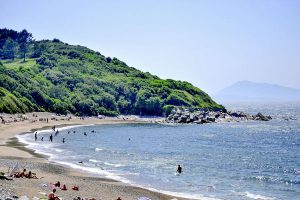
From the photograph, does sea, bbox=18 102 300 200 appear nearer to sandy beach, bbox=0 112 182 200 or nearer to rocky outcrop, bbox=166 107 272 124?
sandy beach, bbox=0 112 182 200

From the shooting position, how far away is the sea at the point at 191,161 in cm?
4269

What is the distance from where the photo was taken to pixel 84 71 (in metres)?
197

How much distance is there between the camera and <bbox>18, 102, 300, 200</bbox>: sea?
4269cm

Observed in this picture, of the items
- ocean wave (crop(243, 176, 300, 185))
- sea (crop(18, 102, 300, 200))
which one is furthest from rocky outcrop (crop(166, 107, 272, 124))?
ocean wave (crop(243, 176, 300, 185))

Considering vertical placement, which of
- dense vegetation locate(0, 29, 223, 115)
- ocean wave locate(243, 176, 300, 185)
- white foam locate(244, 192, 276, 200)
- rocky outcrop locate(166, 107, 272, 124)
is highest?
dense vegetation locate(0, 29, 223, 115)

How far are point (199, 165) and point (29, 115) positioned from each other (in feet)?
270

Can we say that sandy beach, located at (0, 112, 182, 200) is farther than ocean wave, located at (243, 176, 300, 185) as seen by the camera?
No

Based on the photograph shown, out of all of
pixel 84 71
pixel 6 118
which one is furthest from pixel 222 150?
pixel 84 71

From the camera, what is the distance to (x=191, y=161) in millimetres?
60094

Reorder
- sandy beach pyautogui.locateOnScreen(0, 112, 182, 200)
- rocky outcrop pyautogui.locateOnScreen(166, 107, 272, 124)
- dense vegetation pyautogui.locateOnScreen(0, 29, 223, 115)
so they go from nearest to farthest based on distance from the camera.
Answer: sandy beach pyautogui.locateOnScreen(0, 112, 182, 200), dense vegetation pyautogui.locateOnScreen(0, 29, 223, 115), rocky outcrop pyautogui.locateOnScreen(166, 107, 272, 124)

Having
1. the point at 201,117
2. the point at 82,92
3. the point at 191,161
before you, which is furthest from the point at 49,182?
the point at 82,92

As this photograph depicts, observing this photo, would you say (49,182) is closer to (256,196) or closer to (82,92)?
(256,196)

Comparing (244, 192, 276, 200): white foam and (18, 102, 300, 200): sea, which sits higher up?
(18, 102, 300, 200): sea

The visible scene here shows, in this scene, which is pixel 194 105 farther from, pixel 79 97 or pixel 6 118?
pixel 6 118
